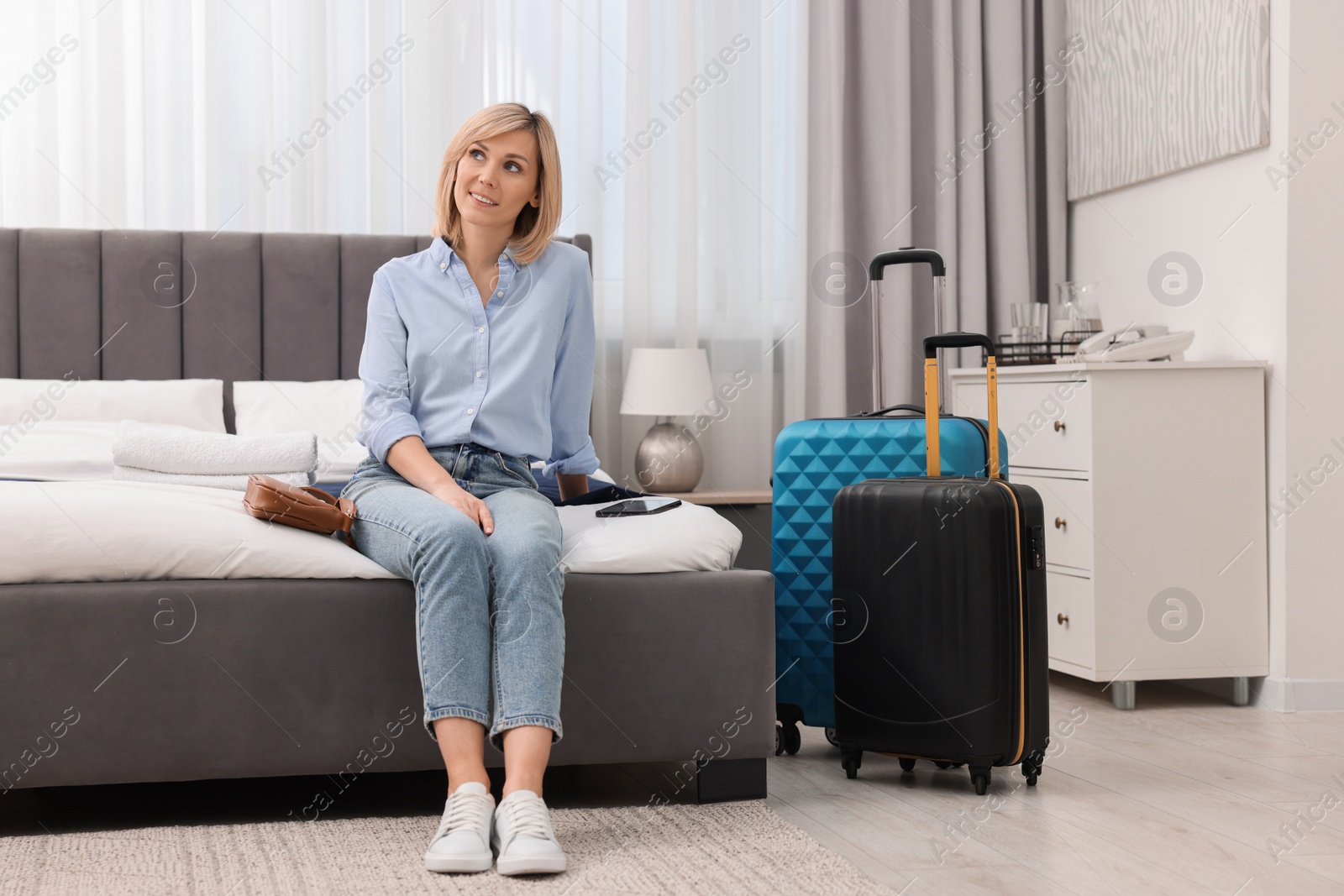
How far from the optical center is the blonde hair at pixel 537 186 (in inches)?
76.4

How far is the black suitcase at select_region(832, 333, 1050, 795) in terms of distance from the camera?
6.04ft

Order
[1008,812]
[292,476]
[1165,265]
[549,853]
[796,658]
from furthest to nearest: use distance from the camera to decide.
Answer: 1. [1165,265]
2. [292,476]
3. [796,658]
4. [1008,812]
5. [549,853]

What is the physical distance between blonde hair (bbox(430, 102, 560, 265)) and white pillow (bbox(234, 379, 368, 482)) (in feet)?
2.66

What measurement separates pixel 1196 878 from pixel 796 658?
2.61 ft

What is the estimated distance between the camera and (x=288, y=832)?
1691 millimetres

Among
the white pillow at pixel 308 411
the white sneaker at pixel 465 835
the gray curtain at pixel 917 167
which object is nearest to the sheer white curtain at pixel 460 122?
the gray curtain at pixel 917 167

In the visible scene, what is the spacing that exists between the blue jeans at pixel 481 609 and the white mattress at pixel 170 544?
0.11 m

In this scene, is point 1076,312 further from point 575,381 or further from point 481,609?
point 481,609

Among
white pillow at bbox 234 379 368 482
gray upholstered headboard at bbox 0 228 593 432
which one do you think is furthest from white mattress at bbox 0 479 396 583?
gray upholstered headboard at bbox 0 228 593 432

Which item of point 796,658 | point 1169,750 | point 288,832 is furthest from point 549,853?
point 1169,750

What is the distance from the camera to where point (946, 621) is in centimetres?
186

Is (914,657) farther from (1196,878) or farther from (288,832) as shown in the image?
(288,832)

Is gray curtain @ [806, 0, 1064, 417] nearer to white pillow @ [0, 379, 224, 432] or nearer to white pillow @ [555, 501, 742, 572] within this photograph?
white pillow @ [555, 501, 742, 572]

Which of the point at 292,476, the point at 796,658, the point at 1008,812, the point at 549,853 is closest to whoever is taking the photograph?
the point at 549,853
